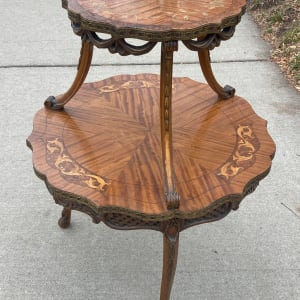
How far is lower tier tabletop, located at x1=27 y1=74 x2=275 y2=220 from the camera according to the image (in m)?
1.07

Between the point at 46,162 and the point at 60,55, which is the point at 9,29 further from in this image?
the point at 46,162

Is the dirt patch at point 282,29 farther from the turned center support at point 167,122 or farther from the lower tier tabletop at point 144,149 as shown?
the turned center support at point 167,122

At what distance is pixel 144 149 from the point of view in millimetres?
1243

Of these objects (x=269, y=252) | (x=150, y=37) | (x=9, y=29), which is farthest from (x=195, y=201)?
(x=9, y=29)

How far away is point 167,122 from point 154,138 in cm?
19

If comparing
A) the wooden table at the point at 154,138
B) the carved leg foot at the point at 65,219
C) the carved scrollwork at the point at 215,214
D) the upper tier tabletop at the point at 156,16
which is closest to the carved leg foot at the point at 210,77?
the wooden table at the point at 154,138

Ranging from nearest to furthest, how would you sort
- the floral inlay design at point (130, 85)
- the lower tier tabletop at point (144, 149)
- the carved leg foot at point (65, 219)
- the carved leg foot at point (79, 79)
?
the lower tier tabletop at point (144, 149) → the carved leg foot at point (79, 79) → the floral inlay design at point (130, 85) → the carved leg foot at point (65, 219)

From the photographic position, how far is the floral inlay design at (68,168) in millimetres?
1097

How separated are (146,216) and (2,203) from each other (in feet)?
3.05

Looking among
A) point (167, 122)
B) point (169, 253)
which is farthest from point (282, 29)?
point (169, 253)

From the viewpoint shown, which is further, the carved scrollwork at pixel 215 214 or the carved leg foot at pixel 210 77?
the carved leg foot at pixel 210 77

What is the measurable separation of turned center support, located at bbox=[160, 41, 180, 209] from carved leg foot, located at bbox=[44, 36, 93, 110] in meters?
0.28

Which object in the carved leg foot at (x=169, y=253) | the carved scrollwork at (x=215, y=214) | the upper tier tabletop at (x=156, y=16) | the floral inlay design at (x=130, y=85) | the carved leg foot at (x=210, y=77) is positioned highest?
the upper tier tabletop at (x=156, y=16)

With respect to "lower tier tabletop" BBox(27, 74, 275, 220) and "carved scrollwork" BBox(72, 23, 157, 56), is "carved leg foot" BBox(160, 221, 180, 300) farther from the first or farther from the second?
"carved scrollwork" BBox(72, 23, 157, 56)
